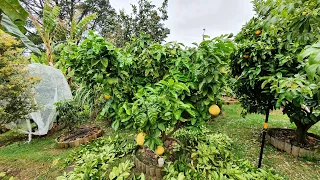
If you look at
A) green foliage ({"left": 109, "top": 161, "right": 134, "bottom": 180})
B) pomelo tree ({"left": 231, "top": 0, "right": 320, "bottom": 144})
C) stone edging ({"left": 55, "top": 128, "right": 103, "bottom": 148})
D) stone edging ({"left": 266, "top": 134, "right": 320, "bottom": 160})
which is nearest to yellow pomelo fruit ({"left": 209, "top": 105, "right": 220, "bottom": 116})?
pomelo tree ({"left": 231, "top": 0, "right": 320, "bottom": 144})

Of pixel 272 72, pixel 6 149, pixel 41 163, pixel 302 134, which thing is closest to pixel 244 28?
pixel 272 72

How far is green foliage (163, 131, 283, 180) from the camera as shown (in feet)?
6.37

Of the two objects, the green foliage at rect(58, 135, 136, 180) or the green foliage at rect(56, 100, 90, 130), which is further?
the green foliage at rect(56, 100, 90, 130)

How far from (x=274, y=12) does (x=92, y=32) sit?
4.71ft

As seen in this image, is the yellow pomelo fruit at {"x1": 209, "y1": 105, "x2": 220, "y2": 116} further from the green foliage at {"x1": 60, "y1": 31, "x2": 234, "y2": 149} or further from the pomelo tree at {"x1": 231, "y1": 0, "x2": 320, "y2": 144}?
the pomelo tree at {"x1": 231, "y1": 0, "x2": 320, "y2": 144}

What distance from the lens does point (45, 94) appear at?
423 cm

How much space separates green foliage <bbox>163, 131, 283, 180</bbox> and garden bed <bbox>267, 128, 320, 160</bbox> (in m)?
1.01

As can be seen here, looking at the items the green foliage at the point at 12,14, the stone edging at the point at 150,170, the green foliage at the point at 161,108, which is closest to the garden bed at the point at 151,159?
the stone edging at the point at 150,170

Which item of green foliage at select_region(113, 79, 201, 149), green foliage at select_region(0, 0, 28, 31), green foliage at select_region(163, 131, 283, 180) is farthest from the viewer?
green foliage at select_region(163, 131, 283, 180)

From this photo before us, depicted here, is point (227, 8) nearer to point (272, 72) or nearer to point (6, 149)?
point (272, 72)

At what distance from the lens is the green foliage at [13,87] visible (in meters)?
3.38

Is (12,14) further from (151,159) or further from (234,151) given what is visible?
(234,151)

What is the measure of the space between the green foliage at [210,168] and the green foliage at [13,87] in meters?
3.28

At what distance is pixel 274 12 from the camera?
116cm
